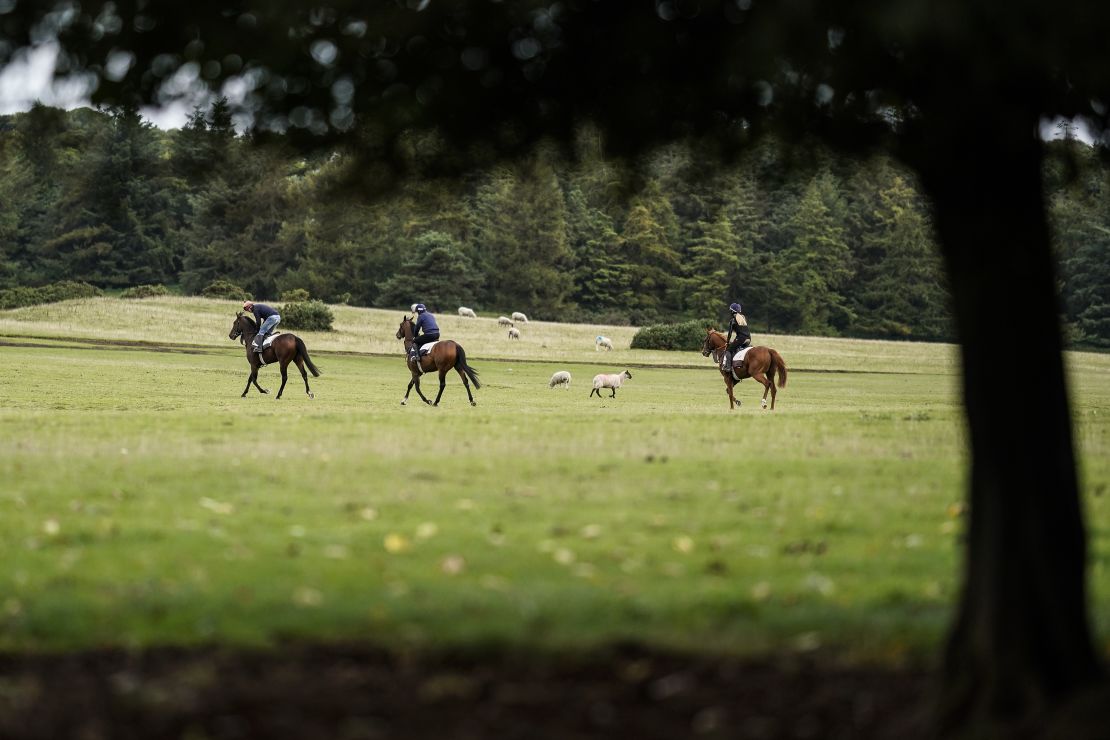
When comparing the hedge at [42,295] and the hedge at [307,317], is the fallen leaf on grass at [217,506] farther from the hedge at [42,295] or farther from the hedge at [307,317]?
the hedge at [42,295]

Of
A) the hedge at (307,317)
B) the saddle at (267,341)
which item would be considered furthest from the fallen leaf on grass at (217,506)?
the hedge at (307,317)

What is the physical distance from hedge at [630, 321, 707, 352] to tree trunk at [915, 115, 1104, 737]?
216ft

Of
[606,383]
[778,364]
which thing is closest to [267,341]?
[606,383]

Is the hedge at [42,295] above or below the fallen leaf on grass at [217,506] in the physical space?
above

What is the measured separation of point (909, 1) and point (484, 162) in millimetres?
4133

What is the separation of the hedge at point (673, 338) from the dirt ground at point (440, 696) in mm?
65301

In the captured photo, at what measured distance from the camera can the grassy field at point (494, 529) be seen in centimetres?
749

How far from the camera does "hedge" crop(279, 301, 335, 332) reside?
67812mm

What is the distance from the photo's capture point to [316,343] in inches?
2542

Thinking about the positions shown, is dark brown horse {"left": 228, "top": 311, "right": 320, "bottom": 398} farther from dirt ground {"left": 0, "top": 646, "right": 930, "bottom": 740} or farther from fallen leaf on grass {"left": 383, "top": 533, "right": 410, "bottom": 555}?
dirt ground {"left": 0, "top": 646, "right": 930, "bottom": 740}

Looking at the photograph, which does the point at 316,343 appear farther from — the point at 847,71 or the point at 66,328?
the point at 847,71

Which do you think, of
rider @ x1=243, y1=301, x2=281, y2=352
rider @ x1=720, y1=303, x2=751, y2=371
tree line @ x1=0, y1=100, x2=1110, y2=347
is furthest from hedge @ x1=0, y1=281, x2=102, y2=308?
rider @ x1=720, y1=303, x2=751, y2=371

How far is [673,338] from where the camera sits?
7212cm

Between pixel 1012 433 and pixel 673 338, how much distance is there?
217ft
